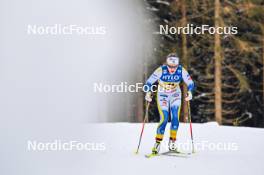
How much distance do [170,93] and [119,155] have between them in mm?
872

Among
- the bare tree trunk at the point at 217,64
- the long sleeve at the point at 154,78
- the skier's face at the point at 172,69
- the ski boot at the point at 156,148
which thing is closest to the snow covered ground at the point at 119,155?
the ski boot at the point at 156,148

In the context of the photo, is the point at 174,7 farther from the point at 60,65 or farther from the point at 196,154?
the point at 196,154

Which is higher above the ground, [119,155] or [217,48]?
[217,48]

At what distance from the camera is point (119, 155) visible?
4.84 m

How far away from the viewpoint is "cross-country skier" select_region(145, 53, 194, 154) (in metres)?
4.98

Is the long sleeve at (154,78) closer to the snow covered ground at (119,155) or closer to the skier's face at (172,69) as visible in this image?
the skier's face at (172,69)

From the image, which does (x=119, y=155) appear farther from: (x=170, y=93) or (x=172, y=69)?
(x=172, y=69)

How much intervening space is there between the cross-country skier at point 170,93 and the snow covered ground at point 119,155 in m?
0.10

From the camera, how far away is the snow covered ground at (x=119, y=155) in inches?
181

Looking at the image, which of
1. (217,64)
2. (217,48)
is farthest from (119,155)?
(217,64)

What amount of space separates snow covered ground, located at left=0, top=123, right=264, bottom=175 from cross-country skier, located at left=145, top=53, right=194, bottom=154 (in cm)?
10

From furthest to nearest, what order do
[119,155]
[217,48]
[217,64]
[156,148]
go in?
[217,64] → [217,48] → [156,148] → [119,155]

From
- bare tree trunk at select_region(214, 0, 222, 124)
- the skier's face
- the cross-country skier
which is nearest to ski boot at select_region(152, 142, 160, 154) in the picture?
the cross-country skier

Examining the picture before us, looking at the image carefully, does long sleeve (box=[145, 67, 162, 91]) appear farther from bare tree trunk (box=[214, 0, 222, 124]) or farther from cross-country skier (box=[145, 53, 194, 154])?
bare tree trunk (box=[214, 0, 222, 124])
